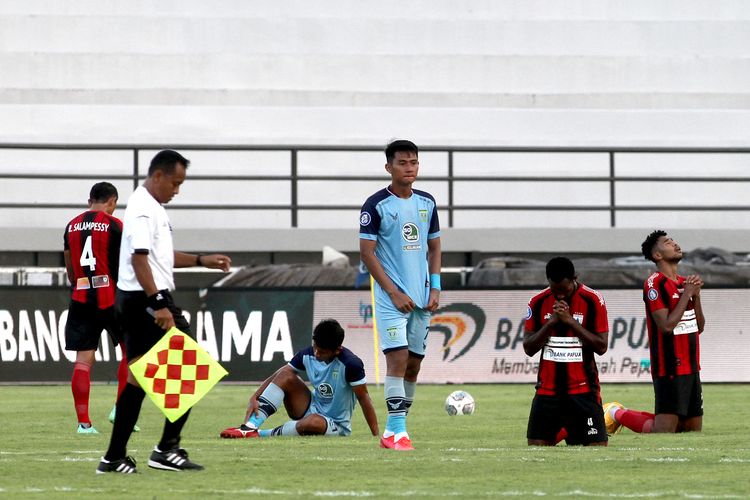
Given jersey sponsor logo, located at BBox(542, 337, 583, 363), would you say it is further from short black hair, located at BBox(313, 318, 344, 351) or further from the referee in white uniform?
the referee in white uniform

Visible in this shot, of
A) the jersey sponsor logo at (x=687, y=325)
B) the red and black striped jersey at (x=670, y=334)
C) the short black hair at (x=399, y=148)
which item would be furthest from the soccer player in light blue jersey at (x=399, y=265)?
the jersey sponsor logo at (x=687, y=325)

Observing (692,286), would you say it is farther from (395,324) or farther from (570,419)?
(395,324)

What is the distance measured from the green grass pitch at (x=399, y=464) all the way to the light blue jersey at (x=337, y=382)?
9.1 inches

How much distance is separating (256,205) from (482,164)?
406 centimetres

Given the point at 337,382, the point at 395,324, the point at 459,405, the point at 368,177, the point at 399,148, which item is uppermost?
the point at 368,177

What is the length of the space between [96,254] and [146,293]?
428cm

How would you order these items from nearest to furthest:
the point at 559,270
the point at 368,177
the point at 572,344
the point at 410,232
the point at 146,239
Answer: the point at 146,239
the point at 410,232
the point at 559,270
the point at 572,344
the point at 368,177

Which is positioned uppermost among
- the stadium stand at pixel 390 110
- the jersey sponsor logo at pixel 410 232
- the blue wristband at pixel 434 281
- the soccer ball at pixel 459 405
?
the stadium stand at pixel 390 110

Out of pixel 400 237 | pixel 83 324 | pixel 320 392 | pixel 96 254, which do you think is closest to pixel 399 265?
pixel 400 237

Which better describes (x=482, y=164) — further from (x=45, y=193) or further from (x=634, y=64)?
(x=45, y=193)

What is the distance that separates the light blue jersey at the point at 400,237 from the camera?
1029 cm

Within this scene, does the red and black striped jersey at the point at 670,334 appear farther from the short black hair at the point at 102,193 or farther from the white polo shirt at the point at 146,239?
the white polo shirt at the point at 146,239

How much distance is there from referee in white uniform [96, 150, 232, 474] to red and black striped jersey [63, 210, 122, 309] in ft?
13.0

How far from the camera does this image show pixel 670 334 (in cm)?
1227
